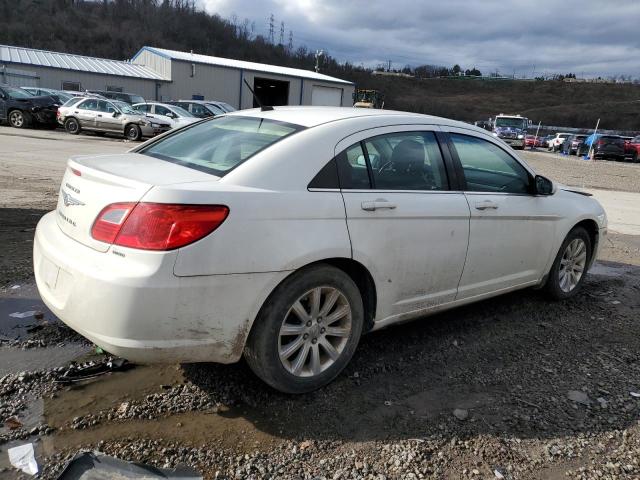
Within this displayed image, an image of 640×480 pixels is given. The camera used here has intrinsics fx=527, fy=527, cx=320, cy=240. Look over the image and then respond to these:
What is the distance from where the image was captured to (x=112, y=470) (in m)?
2.45

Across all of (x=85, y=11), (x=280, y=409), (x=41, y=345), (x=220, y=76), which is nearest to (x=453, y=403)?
(x=280, y=409)

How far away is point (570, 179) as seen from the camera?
1817 centimetres

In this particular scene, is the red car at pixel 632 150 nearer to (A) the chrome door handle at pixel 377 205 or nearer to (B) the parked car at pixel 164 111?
(B) the parked car at pixel 164 111

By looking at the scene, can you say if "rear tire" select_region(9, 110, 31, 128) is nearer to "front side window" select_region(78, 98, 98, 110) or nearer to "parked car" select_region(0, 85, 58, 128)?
"parked car" select_region(0, 85, 58, 128)

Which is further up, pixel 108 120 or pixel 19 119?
pixel 108 120

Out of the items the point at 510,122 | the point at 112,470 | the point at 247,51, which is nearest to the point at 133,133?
the point at 112,470

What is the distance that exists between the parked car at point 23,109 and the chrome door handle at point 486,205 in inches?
870

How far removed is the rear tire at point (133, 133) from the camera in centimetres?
2019

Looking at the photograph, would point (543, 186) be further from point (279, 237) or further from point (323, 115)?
point (279, 237)

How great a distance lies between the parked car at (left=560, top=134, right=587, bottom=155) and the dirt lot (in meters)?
34.9

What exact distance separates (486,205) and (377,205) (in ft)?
3.75

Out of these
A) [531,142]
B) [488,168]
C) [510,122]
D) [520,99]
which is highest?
[520,99]

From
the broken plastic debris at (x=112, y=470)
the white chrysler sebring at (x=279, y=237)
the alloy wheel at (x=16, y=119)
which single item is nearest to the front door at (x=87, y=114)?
the alloy wheel at (x=16, y=119)

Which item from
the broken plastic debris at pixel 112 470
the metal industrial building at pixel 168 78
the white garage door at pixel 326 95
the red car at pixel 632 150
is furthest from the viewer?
the white garage door at pixel 326 95
